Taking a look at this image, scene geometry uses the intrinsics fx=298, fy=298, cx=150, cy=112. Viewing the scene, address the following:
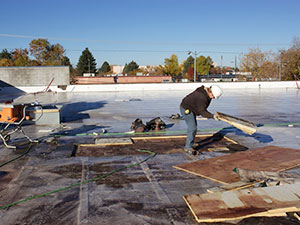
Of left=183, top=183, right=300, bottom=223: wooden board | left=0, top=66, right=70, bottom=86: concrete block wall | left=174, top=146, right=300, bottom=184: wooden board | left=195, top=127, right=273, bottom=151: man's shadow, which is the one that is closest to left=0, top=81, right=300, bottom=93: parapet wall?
left=0, top=66, right=70, bottom=86: concrete block wall

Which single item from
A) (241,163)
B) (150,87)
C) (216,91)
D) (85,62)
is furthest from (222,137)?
(85,62)

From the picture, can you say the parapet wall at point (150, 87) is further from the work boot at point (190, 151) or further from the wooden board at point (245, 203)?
the wooden board at point (245, 203)

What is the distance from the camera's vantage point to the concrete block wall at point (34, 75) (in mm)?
37406

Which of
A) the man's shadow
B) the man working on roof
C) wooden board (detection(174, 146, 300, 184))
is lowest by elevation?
wooden board (detection(174, 146, 300, 184))

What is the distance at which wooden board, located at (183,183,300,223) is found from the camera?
144 inches

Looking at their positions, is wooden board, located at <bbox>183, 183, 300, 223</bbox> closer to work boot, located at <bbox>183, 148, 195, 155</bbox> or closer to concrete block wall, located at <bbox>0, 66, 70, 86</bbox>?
work boot, located at <bbox>183, 148, 195, 155</bbox>

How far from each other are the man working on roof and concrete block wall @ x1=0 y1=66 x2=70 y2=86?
33.7 meters

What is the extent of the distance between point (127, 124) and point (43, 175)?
5.85 m

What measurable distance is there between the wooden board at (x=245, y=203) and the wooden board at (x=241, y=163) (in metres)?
0.95

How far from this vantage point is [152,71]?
108938 millimetres

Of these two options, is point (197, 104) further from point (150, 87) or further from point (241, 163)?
point (150, 87)

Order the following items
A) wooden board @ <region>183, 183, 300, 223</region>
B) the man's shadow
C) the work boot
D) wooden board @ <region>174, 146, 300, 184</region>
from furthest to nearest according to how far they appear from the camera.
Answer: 1. the man's shadow
2. the work boot
3. wooden board @ <region>174, 146, 300, 184</region>
4. wooden board @ <region>183, 183, 300, 223</region>

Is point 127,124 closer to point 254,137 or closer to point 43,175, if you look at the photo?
point 254,137

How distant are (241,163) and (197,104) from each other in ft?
5.20
